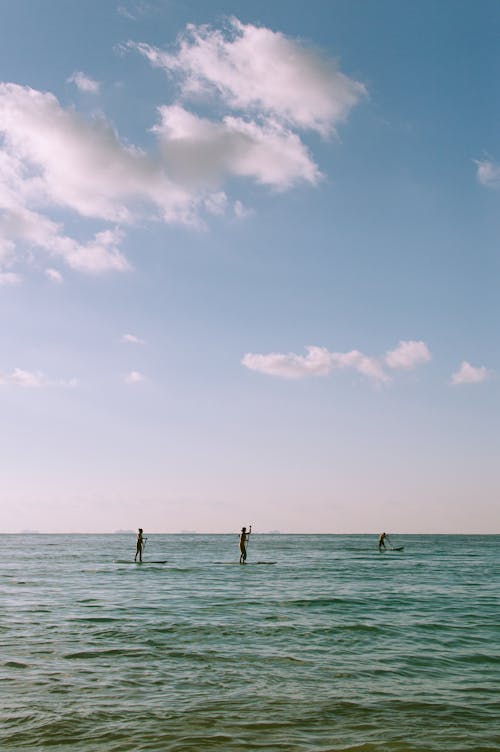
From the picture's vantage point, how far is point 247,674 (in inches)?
447

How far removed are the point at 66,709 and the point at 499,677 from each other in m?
8.47

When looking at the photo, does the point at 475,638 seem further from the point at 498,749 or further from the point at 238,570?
the point at 238,570

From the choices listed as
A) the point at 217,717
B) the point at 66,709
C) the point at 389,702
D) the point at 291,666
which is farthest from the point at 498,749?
the point at 66,709

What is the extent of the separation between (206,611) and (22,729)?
12353mm

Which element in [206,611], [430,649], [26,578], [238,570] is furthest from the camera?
[238,570]

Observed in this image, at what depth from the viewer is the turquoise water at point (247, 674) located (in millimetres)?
8070

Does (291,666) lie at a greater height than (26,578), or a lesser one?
greater

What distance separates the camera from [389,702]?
971 centimetres

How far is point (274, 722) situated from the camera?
8.56 metres

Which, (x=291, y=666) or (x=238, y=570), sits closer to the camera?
(x=291, y=666)

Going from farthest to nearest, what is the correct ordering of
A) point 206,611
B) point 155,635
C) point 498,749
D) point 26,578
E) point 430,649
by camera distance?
point 26,578, point 206,611, point 155,635, point 430,649, point 498,749

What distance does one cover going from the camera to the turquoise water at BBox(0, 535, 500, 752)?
26.5 ft

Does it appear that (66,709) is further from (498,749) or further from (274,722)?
(498,749)

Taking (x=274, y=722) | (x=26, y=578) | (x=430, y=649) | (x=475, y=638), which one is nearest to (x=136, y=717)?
(x=274, y=722)
